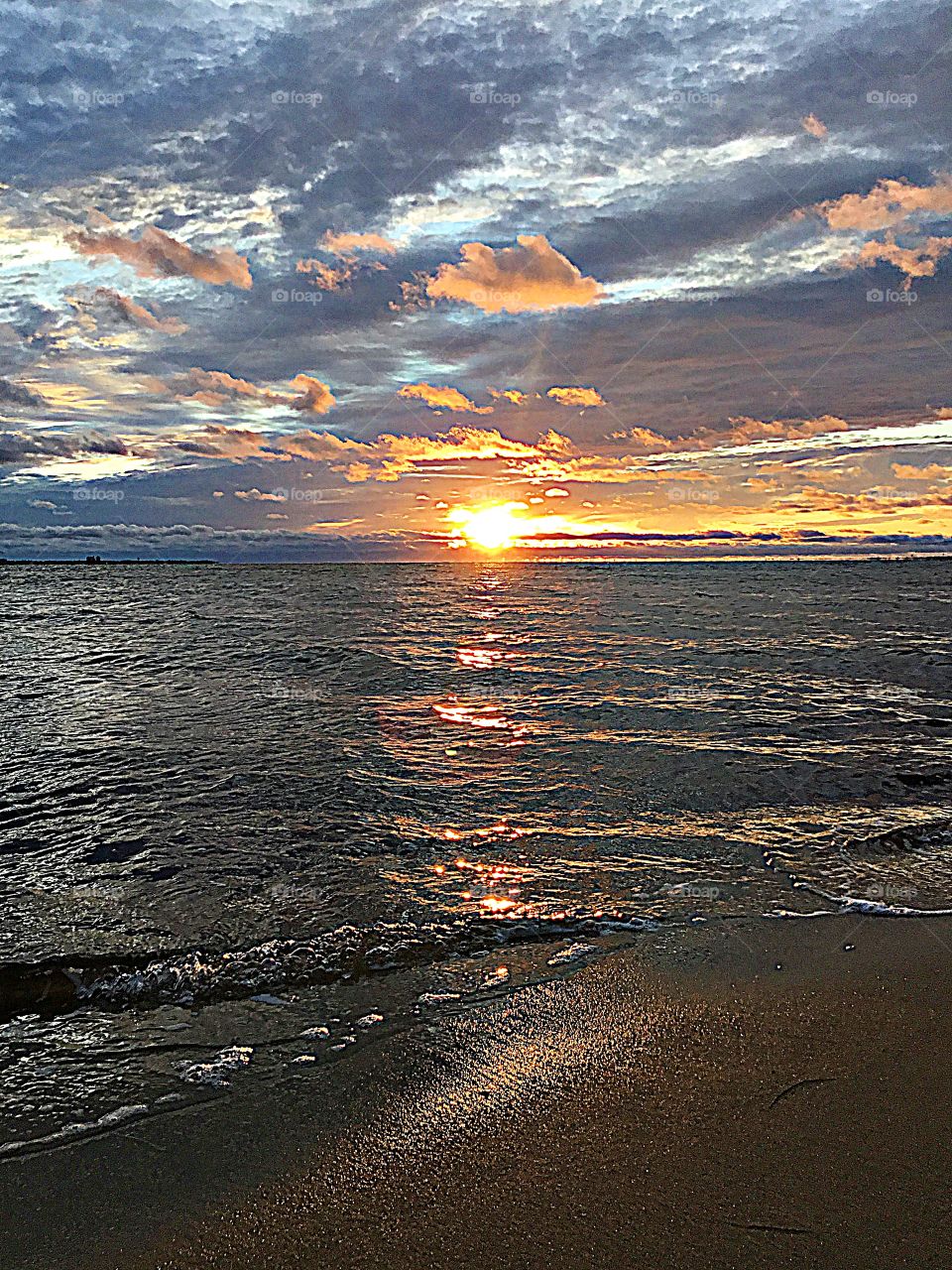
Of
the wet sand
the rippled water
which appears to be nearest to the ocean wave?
the rippled water

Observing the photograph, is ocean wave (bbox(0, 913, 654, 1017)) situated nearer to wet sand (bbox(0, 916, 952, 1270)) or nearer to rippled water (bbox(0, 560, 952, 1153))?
rippled water (bbox(0, 560, 952, 1153))

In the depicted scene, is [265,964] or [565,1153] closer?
[565,1153]

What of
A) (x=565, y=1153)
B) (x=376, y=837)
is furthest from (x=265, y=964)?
(x=565, y=1153)

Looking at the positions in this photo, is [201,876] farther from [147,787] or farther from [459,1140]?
[459,1140]

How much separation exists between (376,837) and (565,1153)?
4886 mm

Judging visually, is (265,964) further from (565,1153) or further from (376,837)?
(565,1153)

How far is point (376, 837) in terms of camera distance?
26.9ft

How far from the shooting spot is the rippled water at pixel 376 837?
16.5ft

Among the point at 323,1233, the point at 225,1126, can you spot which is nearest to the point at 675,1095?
the point at 323,1233

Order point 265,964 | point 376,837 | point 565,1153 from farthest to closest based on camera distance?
point 376,837
point 265,964
point 565,1153

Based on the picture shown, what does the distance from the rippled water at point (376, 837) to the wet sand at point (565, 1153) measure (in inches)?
16.8

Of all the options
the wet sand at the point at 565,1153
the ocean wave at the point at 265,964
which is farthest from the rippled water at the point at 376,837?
the wet sand at the point at 565,1153

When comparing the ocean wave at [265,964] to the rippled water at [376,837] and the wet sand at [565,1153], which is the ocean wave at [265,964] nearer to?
the rippled water at [376,837]

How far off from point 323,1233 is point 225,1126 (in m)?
0.97
